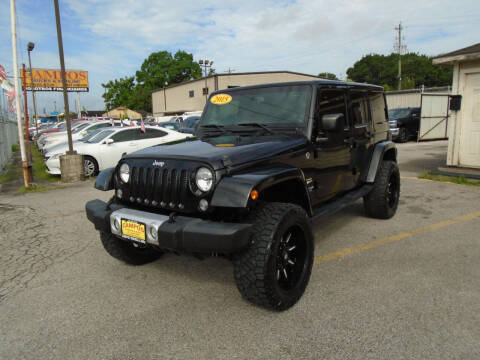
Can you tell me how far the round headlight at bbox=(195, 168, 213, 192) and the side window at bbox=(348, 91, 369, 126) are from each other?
233 cm

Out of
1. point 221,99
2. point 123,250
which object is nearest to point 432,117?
point 221,99

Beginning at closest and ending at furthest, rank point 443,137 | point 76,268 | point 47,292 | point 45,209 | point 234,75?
point 47,292, point 76,268, point 45,209, point 443,137, point 234,75

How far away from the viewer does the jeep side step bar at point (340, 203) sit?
367 cm

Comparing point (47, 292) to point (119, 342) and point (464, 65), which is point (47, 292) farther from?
point (464, 65)

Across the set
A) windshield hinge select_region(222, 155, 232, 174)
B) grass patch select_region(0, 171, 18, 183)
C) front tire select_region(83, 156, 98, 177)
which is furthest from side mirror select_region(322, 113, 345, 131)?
grass patch select_region(0, 171, 18, 183)

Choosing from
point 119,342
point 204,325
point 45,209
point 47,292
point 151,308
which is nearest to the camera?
point 119,342

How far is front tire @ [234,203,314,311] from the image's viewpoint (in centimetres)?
265

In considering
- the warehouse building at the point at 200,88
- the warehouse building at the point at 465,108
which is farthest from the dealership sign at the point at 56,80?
the warehouse building at the point at 465,108

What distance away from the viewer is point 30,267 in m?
4.02

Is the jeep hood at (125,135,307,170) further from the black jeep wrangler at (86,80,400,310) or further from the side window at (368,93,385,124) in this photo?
the side window at (368,93,385,124)

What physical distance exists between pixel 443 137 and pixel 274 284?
19.0 meters

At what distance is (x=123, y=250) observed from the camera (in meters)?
3.64

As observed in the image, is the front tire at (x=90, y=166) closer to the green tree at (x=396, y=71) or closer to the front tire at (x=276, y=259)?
the front tire at (x=276, y=259)

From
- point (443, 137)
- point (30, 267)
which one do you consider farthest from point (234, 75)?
point (30, 267)
